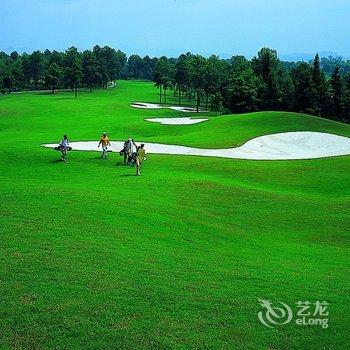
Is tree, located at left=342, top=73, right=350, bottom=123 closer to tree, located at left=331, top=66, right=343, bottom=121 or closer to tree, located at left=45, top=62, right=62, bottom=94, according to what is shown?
tree, located at left=331, top=66, right=343, bottom=121

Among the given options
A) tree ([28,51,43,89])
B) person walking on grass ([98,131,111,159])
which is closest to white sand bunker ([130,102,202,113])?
tree ([28,51,43,89])

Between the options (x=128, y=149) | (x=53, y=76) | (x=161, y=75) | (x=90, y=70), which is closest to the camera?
(x=128, y=149)

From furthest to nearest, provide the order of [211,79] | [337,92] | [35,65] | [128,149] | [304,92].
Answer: [35,65] → [211,79] → [337,92] → [304,92] → [128,149]

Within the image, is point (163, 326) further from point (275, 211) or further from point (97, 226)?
point (275, 211)

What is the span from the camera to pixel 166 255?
16.7 metres

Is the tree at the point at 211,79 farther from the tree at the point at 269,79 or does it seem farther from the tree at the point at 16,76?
the tree at the point at 16,76

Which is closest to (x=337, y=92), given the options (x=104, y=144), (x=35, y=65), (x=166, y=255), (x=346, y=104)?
(x=346, y=104)

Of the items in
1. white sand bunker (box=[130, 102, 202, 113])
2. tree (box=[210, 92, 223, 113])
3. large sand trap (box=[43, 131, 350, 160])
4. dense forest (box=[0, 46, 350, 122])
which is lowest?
large sand trap (box=[43, 131, 350, 160])

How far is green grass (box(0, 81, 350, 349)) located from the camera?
1239cm

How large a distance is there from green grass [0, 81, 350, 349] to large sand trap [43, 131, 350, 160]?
7.49 meters

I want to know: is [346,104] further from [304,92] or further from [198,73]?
[198,73]

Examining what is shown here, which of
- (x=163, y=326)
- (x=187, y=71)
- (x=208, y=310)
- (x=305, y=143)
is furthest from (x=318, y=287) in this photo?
(x=187, y=71)

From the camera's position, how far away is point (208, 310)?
43.4 feet

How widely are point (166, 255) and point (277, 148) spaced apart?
3171 centimetres
